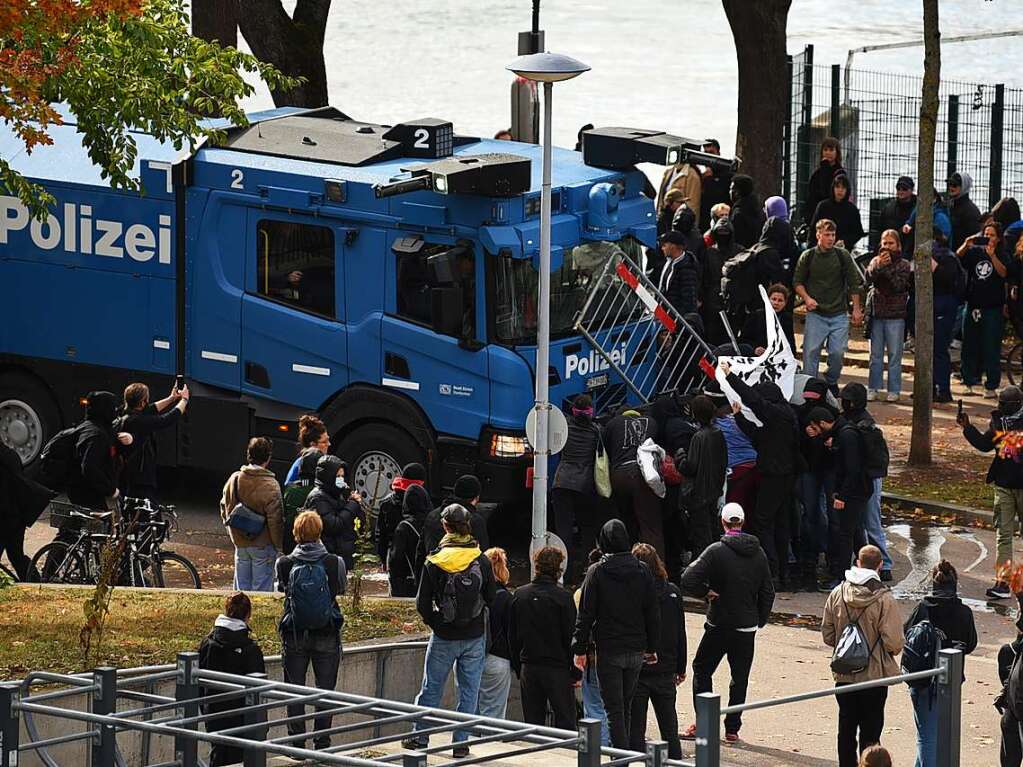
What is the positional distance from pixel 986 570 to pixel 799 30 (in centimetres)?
3957

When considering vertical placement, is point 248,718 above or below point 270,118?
below

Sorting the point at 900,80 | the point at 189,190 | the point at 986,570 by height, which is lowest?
the point at 986,570

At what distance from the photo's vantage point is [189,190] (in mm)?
17078

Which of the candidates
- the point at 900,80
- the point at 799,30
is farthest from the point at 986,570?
the point at 799,30

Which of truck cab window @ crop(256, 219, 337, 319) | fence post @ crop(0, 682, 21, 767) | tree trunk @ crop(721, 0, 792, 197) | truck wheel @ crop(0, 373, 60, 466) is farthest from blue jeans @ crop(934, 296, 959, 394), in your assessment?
fence post @ crop(0, 682, 21, 767)

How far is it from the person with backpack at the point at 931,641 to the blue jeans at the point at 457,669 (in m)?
2.55

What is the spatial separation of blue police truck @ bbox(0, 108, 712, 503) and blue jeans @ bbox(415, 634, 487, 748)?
13.6 feet

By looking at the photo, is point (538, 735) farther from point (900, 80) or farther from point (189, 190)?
point (900, 80)

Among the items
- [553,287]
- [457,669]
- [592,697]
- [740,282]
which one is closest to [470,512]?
[457,669]

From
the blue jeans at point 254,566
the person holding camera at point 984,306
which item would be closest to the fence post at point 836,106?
the person holding camera at point 984,306

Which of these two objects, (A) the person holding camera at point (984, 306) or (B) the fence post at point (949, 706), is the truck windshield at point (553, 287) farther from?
(B) the fence post at point (949, 706)

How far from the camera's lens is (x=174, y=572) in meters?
15.8

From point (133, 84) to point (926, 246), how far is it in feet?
26.5

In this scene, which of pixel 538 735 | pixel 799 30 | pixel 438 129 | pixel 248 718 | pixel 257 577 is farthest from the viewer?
pixel 799 30
